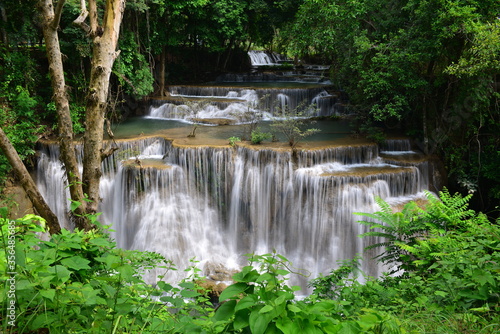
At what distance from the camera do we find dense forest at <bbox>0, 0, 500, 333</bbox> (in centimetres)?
203

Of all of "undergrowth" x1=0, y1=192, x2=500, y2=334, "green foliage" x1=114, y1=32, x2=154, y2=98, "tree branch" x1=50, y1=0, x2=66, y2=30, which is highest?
"green foliage" x1=114, y1=32, x2=154, y2=98

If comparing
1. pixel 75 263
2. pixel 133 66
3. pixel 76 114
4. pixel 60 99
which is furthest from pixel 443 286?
pixel 133 66

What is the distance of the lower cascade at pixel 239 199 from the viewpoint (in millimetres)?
9773

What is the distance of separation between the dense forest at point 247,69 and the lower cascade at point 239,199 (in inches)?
39.5

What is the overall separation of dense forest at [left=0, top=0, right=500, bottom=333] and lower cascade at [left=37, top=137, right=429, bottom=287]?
3.29 feet

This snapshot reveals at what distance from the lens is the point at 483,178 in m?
10.8

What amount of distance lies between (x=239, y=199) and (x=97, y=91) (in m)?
6.43

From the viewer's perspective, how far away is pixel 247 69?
2502 cm

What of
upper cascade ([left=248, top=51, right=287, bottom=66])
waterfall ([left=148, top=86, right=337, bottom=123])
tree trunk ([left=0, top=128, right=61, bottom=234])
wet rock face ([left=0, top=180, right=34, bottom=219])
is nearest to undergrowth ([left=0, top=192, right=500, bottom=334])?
tree trunk ([left=0, top=128, right=61, bottom=234])

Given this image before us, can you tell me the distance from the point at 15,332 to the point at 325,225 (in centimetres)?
852

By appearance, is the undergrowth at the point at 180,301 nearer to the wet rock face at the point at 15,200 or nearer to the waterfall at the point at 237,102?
the wet rock face at the point at 15,200

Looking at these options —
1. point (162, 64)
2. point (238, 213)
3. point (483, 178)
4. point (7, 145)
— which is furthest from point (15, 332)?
point (162, 64)

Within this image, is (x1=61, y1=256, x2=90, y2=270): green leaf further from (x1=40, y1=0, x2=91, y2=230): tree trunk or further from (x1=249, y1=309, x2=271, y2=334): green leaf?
(x1=40, y1=0, x2=91, y2=230): tree trunk

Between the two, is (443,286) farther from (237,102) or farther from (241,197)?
(237,102)
